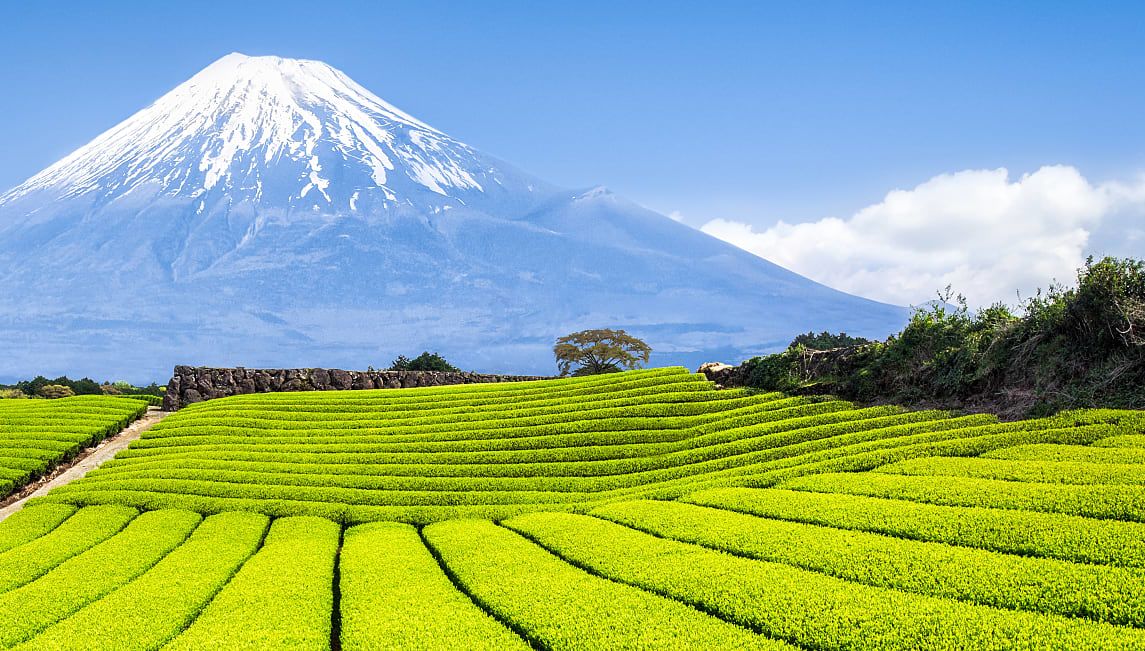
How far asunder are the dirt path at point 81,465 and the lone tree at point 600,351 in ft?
103

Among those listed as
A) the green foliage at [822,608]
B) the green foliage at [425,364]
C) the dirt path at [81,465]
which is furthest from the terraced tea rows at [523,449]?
the green foliage at [425,364]

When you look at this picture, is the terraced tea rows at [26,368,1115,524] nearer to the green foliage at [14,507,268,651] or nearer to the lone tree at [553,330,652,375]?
the green foliage at [14,507,268,651]

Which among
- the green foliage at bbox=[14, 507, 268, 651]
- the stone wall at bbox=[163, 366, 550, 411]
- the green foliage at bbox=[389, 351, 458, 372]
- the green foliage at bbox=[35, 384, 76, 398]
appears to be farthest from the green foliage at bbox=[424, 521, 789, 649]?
the green foliage at bbox=[389, 351, 458, 372]

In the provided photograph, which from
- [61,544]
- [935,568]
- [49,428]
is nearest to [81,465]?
[49,428]

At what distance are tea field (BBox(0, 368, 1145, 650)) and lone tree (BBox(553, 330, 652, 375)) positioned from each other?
33.8m

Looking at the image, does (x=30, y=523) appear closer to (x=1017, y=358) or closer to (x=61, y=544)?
(x=61, y=544)

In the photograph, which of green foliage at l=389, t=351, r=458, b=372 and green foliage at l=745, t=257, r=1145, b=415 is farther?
green foliage at l=389, t=351, r=458, b=372

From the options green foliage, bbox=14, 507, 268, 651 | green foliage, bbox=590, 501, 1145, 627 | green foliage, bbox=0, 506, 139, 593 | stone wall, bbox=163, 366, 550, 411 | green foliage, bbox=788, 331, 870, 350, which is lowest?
green foliage, bbox=14, 507, 268, 651

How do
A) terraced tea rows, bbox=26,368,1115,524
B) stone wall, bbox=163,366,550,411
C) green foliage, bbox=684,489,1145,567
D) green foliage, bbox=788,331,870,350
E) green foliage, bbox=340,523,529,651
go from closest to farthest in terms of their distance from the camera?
green foliage, bbox=340,523,529,651 → green foliage, bbox=684,489,1145,567 → terraced tea rows, bbox=26,368,1115,524 → stone wall, bbox=163,366,550,411 → green foliage, bbox=788,331,870,350

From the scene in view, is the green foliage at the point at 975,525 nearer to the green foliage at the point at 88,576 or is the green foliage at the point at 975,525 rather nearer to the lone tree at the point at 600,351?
the green foliage at the point at 88,576

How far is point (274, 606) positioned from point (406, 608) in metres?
1.69

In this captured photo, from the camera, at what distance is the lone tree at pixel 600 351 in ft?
175

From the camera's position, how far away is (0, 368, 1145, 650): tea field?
7348mm

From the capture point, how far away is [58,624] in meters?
8.87
